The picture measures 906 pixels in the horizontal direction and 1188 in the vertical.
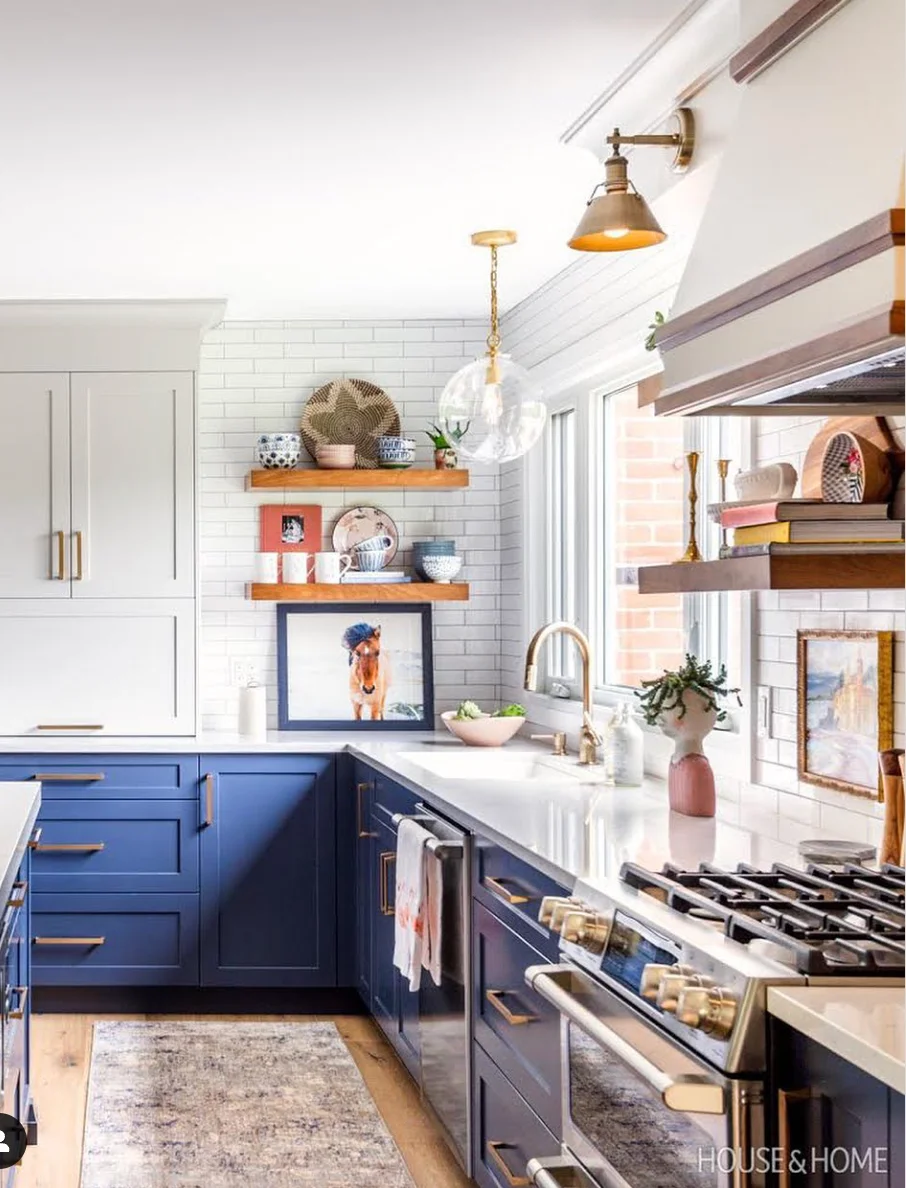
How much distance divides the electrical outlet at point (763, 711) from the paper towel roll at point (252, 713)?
241cm

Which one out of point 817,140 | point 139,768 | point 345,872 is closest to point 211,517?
point 139,768

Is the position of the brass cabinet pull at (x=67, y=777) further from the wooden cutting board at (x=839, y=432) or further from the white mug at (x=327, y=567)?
the wooden cutting board at (x=839, y=432)

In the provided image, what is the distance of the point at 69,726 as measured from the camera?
5410mm

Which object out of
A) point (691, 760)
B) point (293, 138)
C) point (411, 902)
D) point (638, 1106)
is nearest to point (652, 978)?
point (638, 1106)

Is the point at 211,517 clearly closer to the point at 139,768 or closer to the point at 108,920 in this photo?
the point at 139,768

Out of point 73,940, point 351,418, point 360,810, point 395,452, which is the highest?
point 351,418

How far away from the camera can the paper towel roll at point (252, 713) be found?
538cm

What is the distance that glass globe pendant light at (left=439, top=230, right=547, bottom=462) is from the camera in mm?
4777

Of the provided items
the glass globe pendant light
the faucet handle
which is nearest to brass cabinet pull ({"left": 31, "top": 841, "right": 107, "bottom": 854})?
the faucet handle

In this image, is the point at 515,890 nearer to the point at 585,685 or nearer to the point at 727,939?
the point at 727,939

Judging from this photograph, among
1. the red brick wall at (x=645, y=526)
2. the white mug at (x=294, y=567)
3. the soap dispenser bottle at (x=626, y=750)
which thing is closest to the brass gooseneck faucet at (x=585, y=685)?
the red brick wall at (x=645, y=526)

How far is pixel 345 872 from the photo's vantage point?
5152 millimetres

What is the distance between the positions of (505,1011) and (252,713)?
2.52m

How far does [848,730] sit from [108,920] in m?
3.14
